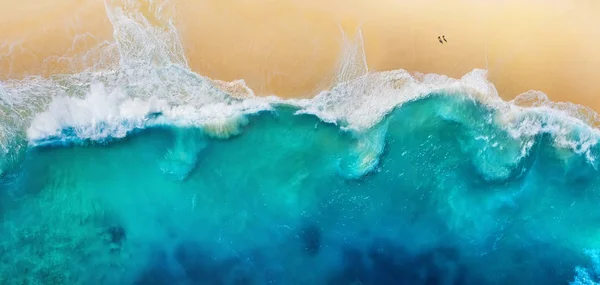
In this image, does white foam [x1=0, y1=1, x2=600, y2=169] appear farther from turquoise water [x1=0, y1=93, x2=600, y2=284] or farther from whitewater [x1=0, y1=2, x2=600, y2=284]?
turquoise water [x1=0, y1=93, x2=600, y2=284]

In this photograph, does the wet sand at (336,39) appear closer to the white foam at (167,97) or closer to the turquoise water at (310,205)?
the white foam at (167,97)

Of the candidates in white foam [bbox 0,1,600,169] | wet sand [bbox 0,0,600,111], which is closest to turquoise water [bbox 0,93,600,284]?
white foam [bbox 0,1,600,169]

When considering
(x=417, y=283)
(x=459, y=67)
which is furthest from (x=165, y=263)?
(x=459, y=67)

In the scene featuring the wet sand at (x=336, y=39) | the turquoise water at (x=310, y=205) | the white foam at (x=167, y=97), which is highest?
the wet sand at (x=336, y=39)

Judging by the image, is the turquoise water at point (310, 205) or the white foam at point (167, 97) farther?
the turquoise water at point (310, 205)

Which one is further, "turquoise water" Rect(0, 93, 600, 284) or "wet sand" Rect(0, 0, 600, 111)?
"turquoise water" Rect(0, 93, 600, 284)

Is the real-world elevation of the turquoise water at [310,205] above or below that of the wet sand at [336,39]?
below

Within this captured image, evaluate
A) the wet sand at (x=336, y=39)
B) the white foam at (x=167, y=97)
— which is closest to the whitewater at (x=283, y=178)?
the white foam at (x=167, y=97)

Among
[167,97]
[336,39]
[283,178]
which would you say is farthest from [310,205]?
[167,97]
